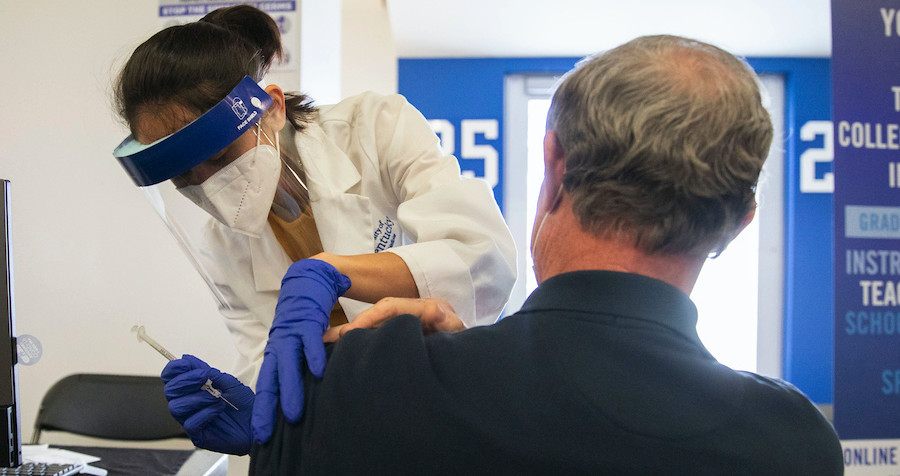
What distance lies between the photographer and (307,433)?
0.55 meters

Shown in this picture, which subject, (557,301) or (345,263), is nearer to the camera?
(557,301)

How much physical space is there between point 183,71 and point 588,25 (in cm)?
278

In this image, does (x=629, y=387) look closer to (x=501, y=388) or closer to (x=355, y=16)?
(x=501, y=388)

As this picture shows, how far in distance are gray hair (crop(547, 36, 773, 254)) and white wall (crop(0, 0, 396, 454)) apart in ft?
6.40

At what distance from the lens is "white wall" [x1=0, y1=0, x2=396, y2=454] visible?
219 cm

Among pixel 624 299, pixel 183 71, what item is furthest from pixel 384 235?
pixel 624 299

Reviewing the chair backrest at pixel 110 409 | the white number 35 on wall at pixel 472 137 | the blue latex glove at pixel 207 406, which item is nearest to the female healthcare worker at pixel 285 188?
the blue latex glove at pixel 207 406

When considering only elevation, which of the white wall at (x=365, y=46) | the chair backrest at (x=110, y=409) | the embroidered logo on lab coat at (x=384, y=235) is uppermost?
the white wall at (x=365, y=46)

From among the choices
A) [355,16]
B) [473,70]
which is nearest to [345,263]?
[355,16]

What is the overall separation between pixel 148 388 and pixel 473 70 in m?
2.60

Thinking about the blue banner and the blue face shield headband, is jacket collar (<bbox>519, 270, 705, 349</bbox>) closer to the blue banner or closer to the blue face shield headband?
the blue face shield headband

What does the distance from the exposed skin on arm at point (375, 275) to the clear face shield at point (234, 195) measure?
0.69 feet

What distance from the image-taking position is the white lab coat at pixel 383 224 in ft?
3.11

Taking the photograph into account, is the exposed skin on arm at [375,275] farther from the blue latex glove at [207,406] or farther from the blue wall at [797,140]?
the blue wall at [797,140]
